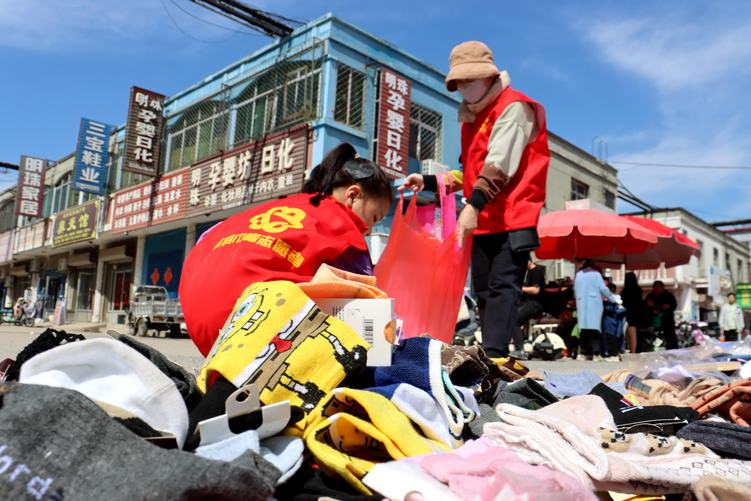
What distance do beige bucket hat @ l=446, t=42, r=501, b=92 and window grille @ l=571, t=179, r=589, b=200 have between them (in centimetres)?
1771

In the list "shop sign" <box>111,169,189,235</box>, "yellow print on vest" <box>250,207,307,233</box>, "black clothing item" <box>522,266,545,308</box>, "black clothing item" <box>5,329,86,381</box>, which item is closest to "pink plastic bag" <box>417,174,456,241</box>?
"yellow print on vest" <box>250,207,307,233</box>

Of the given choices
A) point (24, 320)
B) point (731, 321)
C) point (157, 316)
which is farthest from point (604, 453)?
point (24, 320)

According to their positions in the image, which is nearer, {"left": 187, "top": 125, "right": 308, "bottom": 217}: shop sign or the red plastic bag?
the red plastic bag

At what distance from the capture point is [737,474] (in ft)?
3.46

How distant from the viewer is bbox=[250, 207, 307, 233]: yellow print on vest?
63.2 inches

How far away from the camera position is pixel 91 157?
16578 mm

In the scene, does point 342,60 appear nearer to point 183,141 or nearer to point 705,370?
point 183,141

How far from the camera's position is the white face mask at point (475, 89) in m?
2.61

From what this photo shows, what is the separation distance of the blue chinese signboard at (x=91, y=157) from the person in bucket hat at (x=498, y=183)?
1693cm

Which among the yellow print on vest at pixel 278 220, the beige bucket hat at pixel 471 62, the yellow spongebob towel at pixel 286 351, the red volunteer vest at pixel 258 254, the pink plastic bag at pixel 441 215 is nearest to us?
the yellow spongebob towel at pixel 286 351

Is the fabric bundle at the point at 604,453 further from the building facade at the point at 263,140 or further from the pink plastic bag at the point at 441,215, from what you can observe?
the building facade at the point at 263,140

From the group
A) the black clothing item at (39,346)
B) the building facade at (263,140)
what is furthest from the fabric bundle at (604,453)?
the building facade at (263,140)

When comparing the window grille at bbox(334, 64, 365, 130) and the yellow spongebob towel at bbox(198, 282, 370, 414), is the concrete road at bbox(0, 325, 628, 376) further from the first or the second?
the window grille at bbox(334, 64, 365, 130)

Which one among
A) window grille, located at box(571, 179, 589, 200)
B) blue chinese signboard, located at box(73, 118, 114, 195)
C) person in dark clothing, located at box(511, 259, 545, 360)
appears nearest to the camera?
person in dark clothing, located at box(511, 259, 545, 360)
